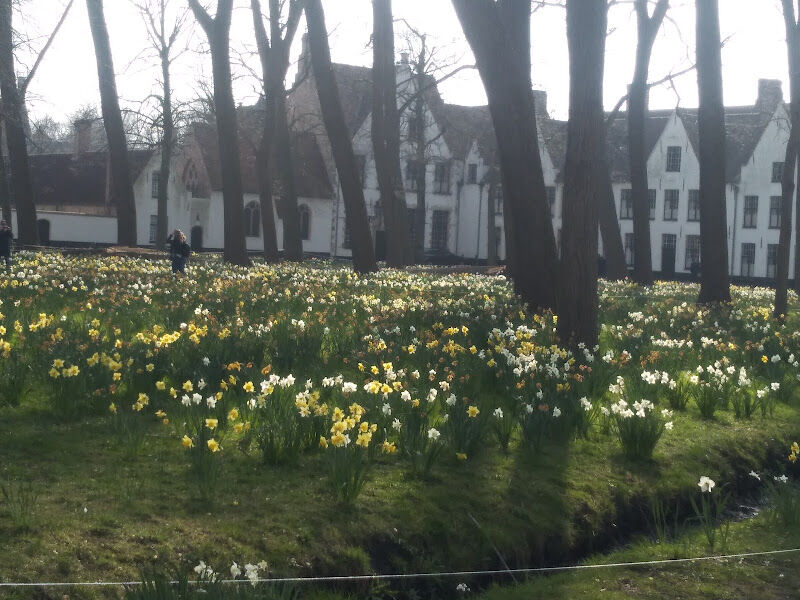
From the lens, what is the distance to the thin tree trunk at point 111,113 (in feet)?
108

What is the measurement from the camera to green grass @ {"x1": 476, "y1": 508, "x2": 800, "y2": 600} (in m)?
6.01

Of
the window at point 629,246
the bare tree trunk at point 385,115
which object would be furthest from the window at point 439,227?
the bare tree trunk at point 385,115

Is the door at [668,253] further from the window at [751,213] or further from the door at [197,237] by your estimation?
the door at [197,237]

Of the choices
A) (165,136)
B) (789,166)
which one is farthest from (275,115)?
(789,166)

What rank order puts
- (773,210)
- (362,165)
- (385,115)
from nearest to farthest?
(385,115) → (773,210) → (362,165)

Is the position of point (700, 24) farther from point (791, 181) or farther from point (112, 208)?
point (112, 208)

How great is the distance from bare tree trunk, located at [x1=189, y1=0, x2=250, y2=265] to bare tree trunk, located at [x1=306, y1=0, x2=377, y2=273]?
9.82ft

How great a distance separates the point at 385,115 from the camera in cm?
3909

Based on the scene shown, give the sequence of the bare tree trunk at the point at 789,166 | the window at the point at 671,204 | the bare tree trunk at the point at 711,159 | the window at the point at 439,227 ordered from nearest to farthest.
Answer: the bare tree trunk at the point at 789,166, the bare tree trunk at the point at 711,159, the window at the point at 671,204, the window at the point at 439,227

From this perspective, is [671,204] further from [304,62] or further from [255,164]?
[304,62]

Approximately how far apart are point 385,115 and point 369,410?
31948 mm

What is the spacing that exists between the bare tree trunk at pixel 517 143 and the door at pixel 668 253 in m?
51.6

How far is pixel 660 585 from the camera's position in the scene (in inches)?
242

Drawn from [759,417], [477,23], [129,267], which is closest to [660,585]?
[759,417]
